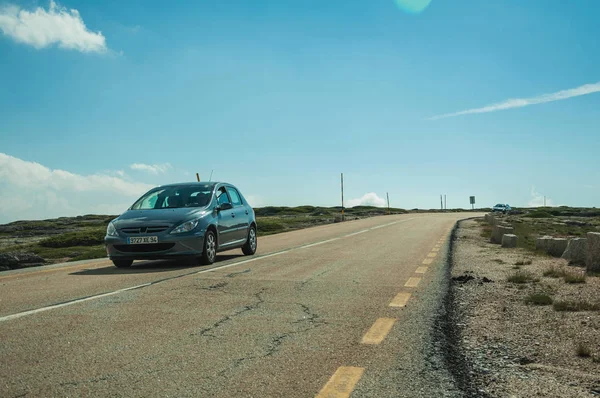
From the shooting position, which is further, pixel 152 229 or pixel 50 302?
pixel 152 229

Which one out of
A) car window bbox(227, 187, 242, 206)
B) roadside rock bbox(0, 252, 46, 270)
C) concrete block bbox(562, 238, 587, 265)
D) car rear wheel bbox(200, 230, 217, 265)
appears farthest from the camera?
car window bbox(227, 187, 242, 206)

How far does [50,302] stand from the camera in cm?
701

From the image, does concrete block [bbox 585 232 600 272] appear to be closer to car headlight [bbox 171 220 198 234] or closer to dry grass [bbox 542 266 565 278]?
dry grass [bbox 542 266 565 278]

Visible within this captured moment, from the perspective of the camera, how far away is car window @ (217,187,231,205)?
1284cm

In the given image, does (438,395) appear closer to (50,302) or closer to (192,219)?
(50,302)

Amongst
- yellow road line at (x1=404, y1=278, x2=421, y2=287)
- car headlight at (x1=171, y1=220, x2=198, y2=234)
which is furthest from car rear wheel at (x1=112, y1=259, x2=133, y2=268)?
yellow road line at (x1=404, y1=278, x2=421, y2=287)

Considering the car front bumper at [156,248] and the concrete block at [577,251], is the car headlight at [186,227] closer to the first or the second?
the car front bumper at [156,248]

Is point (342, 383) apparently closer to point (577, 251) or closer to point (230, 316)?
point (230, 316)

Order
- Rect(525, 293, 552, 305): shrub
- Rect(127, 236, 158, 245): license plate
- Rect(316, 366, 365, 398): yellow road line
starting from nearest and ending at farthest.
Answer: Rect(316, 366, 365, 398): yellow road line → Rect(525, 293, 552, 305): shrub → Rect(127, 236, 158, 245): license plate

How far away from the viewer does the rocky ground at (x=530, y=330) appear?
3723 mm

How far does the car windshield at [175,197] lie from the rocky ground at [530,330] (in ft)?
18.3

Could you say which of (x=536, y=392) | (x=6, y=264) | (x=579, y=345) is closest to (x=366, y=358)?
(x=536, y=392)

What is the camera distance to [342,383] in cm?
370

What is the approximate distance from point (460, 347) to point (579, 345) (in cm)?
90
